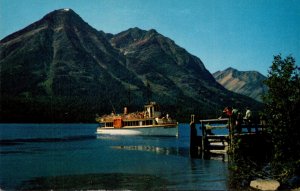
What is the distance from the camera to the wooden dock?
32188 millimetres

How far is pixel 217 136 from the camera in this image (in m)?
35.3

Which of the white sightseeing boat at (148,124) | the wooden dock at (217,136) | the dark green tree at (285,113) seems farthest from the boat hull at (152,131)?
the dark green tree at (285,113)

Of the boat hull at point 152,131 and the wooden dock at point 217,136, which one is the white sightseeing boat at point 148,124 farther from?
the wooden dock at point 217,136

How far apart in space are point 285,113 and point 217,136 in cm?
1426

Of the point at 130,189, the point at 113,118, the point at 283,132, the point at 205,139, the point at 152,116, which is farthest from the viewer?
the point at 113,118

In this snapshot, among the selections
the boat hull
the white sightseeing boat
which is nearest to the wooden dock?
the boat hull

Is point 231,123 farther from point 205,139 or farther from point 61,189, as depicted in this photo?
point 61,189

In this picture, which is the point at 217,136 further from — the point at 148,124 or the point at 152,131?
the point at 148,124

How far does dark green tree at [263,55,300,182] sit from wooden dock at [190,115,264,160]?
8526 millimetres

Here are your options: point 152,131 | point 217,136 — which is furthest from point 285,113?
point 152,131

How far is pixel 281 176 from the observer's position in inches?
881

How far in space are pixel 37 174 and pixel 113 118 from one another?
83397mm

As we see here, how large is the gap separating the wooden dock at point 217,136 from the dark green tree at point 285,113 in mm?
8526

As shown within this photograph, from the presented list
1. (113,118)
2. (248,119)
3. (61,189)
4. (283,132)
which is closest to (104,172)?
(61,189)
